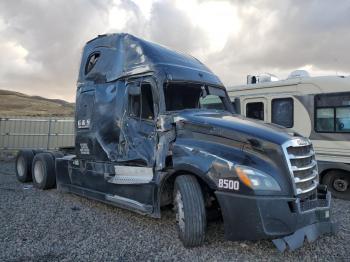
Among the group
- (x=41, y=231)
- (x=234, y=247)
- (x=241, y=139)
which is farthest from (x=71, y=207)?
(x=241, y=139)

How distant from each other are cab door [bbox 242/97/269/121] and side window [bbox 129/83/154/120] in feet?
15.4

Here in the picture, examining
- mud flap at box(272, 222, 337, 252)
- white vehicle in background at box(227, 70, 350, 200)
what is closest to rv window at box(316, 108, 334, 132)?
white vehicle in background at box(227, 70, 350, 200)

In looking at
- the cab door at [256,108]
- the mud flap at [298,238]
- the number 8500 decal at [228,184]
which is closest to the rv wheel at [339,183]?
the cab door at [256,108]

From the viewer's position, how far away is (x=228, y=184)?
15.2ft

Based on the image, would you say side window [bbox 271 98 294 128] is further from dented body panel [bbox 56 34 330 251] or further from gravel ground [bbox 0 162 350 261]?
dented body panel [bbox 56 34 330 251]

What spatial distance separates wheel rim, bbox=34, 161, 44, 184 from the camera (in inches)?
362

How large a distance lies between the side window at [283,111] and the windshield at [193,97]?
10.6 ft

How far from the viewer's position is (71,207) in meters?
7.30

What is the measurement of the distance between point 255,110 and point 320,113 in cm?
172

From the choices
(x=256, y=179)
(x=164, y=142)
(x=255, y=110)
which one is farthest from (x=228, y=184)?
(x=255, y=110)

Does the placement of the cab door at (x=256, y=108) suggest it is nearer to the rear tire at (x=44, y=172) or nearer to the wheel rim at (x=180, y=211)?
the rear tire at (x=44, y=172)

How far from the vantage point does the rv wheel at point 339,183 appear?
339 inches

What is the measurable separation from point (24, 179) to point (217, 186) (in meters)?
7.21

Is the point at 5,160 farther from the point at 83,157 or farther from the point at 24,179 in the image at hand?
the point at 83,157
